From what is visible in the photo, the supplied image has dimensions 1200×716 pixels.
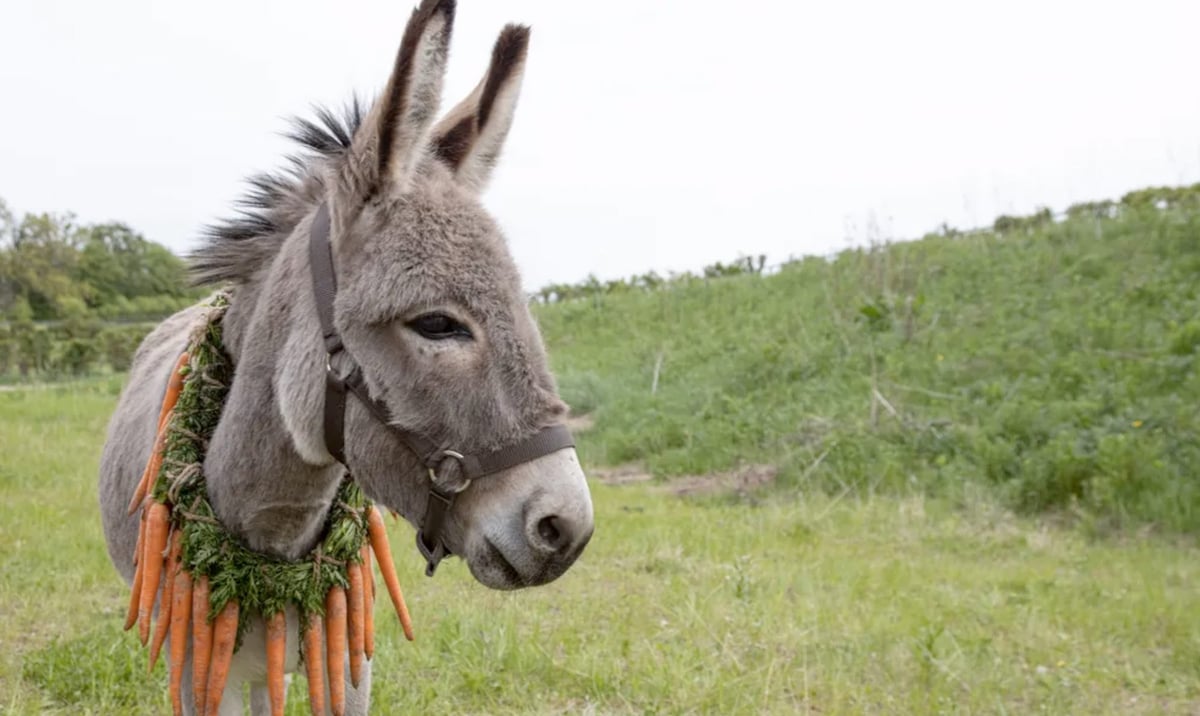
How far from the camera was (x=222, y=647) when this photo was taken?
232 centimetres

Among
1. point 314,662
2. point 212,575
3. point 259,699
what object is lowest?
point 259,699

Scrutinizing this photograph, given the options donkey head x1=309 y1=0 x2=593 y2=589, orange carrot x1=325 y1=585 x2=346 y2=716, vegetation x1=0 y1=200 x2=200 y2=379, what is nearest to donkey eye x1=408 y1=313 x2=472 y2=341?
donkey head x1=309 y1=0 x2=593 y2=589

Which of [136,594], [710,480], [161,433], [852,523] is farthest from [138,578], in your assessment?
[710,480]

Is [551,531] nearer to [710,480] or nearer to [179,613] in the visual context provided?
[179,613]

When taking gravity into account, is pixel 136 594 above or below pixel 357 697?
above

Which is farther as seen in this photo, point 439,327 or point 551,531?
point 439,327

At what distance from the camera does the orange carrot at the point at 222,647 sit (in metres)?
2.31

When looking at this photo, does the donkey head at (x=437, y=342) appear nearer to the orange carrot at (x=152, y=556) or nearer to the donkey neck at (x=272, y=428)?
the donkey neck at (x=272, y=428)

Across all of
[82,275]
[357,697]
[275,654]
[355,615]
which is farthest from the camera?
[82,275]

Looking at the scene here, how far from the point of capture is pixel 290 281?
2.12m

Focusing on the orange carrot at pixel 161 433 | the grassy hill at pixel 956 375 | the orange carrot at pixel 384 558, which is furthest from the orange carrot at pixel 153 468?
the grassy hill at pixel 956 375

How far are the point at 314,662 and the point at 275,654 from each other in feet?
0.38

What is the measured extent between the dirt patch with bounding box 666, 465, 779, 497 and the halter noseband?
782 centimetres

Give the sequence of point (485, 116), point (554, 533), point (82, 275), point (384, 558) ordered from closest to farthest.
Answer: point (554, 533) < point (485, 116) < point (384, 558) < point (82, 275)
